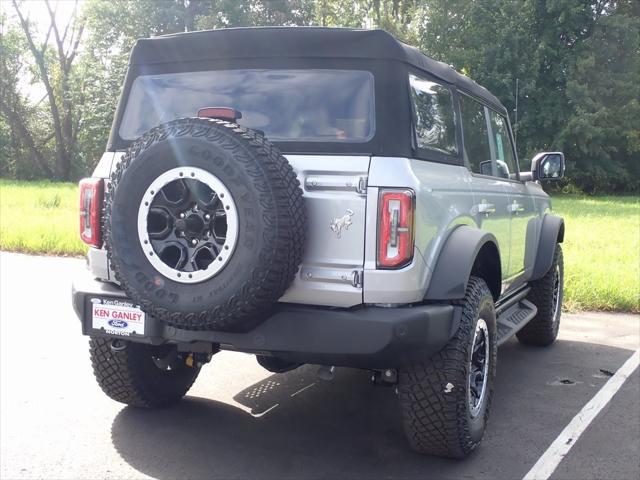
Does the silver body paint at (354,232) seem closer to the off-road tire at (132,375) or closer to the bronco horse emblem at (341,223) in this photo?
the bronco horse emblem at (341,223)

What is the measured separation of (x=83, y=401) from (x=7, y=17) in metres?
47.4

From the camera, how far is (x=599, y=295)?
24.1ft

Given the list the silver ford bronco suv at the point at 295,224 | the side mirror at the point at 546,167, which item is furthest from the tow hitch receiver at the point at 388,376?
the side mirror at the point at 546,167

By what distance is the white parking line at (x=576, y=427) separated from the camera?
130 inches

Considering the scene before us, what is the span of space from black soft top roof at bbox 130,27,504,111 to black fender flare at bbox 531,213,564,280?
232cm

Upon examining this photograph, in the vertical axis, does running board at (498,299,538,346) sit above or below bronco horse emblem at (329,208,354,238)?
below

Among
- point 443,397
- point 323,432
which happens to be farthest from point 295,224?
point 323,432

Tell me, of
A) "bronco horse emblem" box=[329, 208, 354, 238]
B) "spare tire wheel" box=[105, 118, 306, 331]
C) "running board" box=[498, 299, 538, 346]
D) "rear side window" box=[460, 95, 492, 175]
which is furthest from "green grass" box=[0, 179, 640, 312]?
"spare tire wheel" box=[105, 118, 306, 331]

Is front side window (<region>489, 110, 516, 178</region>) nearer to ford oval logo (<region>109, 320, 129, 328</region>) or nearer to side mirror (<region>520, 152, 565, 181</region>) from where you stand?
side mirror (<region>520, 152, 565, 181</region>)

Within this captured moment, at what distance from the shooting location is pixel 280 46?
131 inches

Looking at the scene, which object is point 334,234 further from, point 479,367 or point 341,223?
point 479,367

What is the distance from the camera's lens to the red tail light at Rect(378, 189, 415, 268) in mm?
2916

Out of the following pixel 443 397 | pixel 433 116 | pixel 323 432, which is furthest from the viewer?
pixel 323 432

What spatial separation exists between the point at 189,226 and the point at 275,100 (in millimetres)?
847
